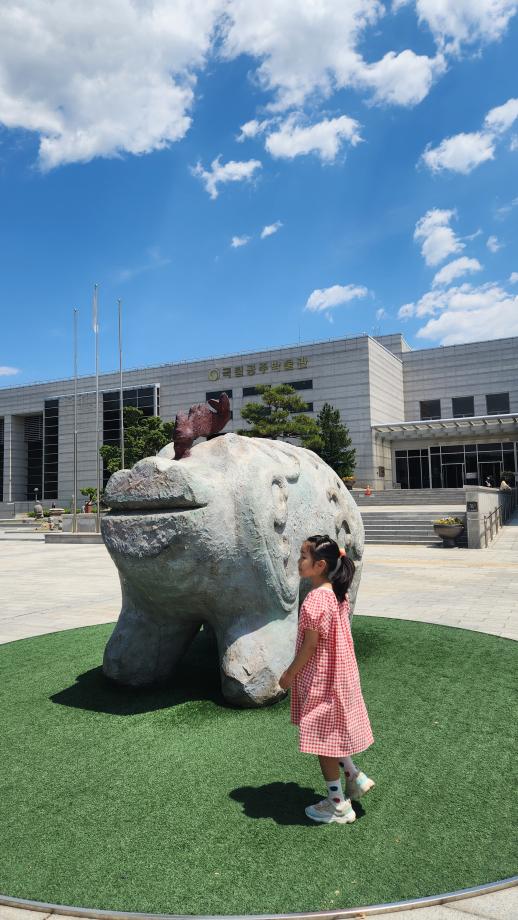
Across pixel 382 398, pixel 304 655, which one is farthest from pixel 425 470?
pixel 304 655

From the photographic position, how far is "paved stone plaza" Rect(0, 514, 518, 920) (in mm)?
2285

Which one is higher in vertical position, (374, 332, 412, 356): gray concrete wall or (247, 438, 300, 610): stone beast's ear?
(374, 332, 412, 356): gray concrete wall

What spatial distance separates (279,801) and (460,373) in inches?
1740

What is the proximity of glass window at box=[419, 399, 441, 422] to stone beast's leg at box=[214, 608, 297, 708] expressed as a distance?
43.0 m

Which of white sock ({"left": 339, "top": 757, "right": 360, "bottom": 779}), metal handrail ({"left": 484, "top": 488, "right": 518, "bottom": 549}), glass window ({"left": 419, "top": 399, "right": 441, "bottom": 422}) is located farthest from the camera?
glass window ({"left": 419, "top": 399, "right": 441, "bottom": 422})

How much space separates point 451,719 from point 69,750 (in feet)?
8.10

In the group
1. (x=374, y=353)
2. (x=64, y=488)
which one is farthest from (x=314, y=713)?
(x=64, y=488)

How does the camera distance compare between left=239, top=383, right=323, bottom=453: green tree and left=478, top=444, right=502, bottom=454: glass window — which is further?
left=478, top=444, right=502, bottom=454: glass window

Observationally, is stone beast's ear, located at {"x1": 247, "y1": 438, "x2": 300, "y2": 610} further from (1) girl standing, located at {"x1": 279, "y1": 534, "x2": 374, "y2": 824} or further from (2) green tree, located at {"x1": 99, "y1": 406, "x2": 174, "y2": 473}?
(2) green tree, located at {"x1": 99, "y1": 406, "x2": 174, "y2": 473}

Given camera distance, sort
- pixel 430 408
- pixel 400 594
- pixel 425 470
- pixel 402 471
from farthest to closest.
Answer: pixel 430 408
pixel 402 471
pixel 425 470
pixel 400 594

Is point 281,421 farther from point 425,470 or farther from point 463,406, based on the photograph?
point 463,406

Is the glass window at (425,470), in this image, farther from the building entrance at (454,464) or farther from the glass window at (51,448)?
the glass window at (51,448)

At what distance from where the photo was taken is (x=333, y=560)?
2.89m

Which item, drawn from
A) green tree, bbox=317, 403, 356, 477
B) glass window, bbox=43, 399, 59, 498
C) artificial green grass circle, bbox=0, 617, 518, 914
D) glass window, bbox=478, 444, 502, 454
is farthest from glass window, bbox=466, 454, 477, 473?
artificial green grass circle, bbox=0, 617, 518, 914
